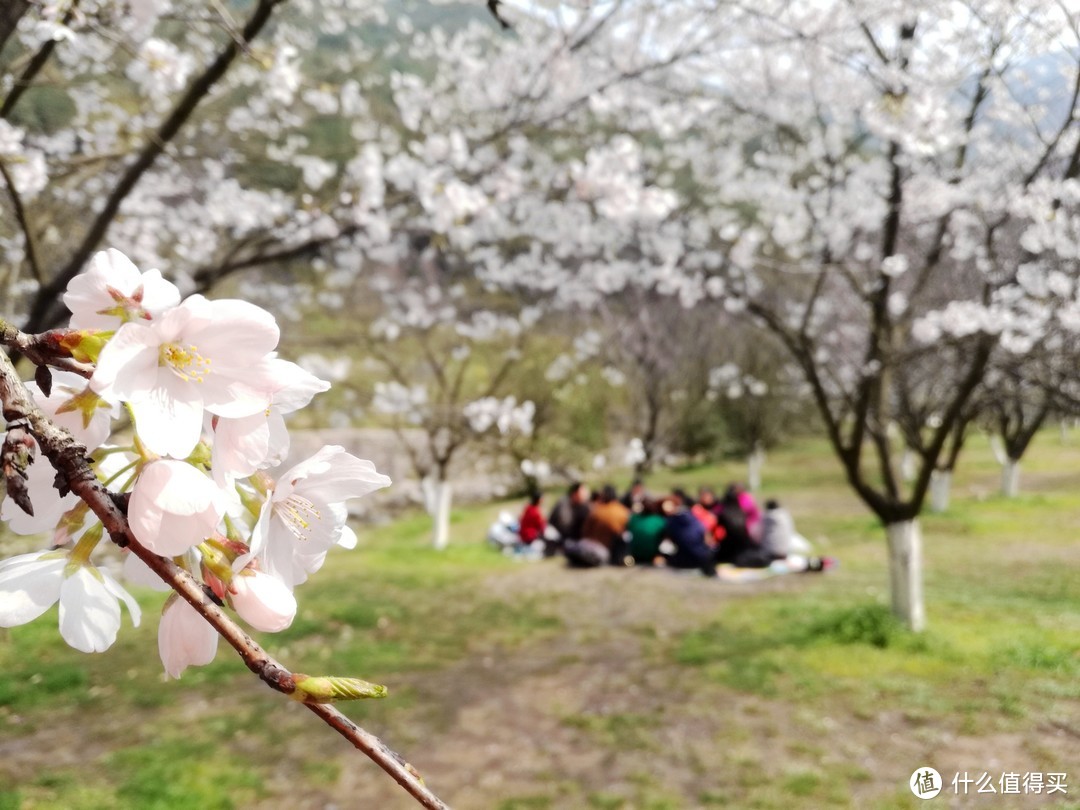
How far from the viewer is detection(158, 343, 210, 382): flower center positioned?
19.8 inches

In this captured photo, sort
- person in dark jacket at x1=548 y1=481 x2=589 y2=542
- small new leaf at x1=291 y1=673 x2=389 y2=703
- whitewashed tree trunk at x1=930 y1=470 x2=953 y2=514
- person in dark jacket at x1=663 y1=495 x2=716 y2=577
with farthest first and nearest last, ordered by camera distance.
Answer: whitewashed tree trunk at x1=930 y1=470 x2=953 y2=514 < person in dark jacket at x1=548 y1=481 x2=589 y2=542 < person in dark jacket at x1=663 y1=495 x2=716 y2=577 < small new leaf at x1=291 y1=673 x2=389 y2=703

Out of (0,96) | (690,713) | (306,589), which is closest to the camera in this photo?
(0,96)

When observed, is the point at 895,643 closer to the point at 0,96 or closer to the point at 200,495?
the point at 200,495

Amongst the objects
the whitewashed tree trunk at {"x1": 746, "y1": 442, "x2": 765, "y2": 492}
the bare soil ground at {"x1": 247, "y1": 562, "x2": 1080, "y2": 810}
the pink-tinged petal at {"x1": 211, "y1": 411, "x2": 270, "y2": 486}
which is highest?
the pink-tinged petal at {"x1": 211, "y1": 411, "x2": 270, "y2": 486}

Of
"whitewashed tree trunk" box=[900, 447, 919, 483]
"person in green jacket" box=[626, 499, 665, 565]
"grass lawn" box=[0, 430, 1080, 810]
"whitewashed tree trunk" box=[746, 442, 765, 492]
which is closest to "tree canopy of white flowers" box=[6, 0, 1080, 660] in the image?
"grass lawn" box=[0, 430, 1080, 810]

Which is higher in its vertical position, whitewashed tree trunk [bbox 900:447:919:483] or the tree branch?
the tree branch

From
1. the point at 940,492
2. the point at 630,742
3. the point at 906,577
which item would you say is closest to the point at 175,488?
the point at 630,742

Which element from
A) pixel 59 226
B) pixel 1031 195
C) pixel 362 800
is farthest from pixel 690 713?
pixel 59 226

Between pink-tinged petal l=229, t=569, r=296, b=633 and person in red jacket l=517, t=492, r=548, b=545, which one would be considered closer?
pink-tinged petal l=229, t=569, r=296, b=633

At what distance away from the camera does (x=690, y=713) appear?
13.4 feet

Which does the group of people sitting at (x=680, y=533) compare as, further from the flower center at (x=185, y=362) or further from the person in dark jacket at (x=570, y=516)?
the flower center at (x=185, y=362)

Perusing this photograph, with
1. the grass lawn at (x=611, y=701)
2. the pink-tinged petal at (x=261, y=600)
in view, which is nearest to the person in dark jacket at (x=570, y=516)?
the grass lawn at (x=611, y=701)

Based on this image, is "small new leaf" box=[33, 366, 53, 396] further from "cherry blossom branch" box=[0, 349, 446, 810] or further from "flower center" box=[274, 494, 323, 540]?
"flower center" box=[274, 494, 323, 540]

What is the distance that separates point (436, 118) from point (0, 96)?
16.8 feet
